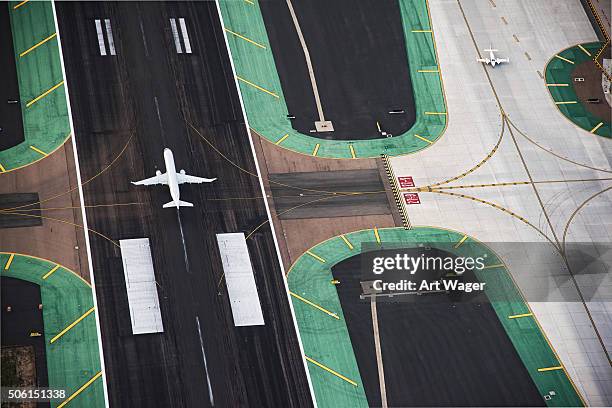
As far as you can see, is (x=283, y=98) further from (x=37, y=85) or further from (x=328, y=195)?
(x=37, y=85)

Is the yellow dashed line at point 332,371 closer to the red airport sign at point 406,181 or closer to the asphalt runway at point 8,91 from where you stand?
the red airport sign at point 406,181

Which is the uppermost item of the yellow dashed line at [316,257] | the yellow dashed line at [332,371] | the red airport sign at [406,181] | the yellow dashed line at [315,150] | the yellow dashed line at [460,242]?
the yellow dashed line at [315,150]

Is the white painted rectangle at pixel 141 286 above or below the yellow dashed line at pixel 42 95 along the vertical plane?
below

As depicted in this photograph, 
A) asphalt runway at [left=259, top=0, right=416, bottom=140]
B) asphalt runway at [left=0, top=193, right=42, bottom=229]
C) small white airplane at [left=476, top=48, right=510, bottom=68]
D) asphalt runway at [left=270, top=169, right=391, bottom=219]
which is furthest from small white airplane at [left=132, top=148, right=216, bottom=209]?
small white airplane at [left=476, top=48, right=510, bottom=68]

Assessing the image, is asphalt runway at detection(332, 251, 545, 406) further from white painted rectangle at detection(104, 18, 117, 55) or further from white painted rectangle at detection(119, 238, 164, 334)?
white painted rectangle at detection(104, 18, 117, 55)

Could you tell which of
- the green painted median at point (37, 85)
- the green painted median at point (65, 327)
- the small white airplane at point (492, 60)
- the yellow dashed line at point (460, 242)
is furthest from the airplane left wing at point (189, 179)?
the small white airplane at point (492, 60)

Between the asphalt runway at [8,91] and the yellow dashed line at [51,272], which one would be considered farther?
the asphalt runway at [8,91]

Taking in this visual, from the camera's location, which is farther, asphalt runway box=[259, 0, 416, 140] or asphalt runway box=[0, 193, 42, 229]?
asphalt runway box=[259, 0, 416, 140]
